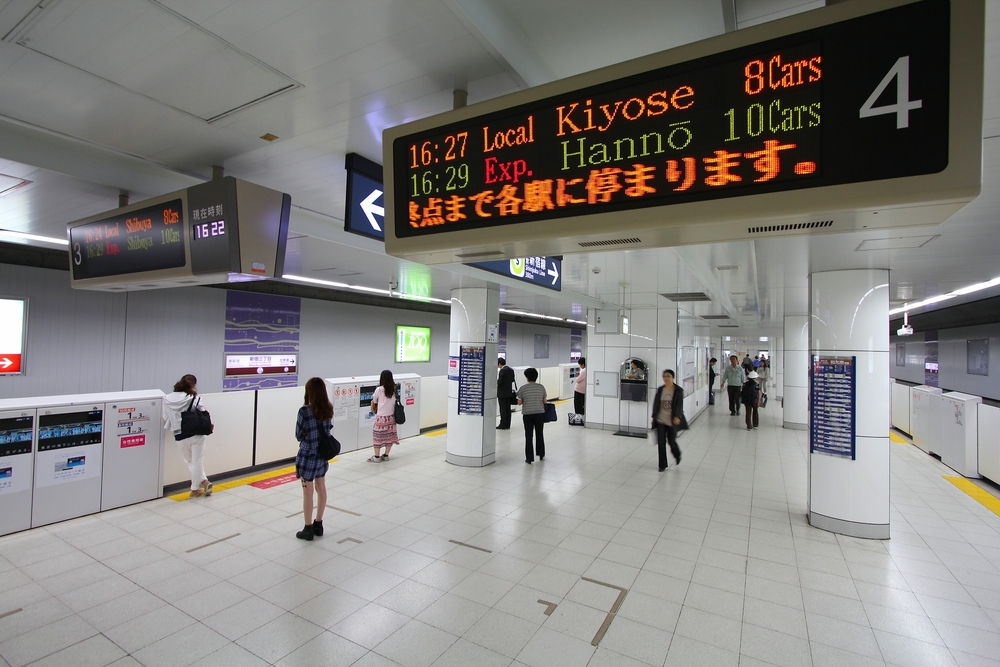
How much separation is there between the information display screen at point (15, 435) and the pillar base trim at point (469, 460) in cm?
548

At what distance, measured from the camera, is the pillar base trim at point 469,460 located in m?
8.12

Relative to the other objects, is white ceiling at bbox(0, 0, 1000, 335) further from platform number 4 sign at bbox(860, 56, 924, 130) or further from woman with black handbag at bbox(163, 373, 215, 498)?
woman with black handbag at bbox(163, 373, 215, 498)

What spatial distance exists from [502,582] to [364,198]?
11.2 feet

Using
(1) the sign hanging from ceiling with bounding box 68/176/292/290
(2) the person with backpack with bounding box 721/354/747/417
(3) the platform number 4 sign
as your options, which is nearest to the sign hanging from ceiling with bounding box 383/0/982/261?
(3) the platform number 4 sign

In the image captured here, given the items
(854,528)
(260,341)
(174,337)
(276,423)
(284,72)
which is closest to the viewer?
(284,72)

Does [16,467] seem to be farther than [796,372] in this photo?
No

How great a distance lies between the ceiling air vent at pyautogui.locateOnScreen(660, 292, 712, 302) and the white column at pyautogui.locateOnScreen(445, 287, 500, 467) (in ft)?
12.2

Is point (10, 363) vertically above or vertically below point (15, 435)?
above

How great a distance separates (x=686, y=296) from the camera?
9.64 metres

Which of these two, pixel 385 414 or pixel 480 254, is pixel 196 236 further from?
pixel 385 414

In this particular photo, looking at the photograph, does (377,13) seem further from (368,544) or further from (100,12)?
(368,544)

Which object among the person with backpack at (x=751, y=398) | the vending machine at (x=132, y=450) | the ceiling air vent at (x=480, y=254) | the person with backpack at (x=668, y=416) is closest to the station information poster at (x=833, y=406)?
the person with backpack at (x=668, y=416)

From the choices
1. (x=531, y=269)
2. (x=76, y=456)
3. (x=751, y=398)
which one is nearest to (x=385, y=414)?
(x=531, y=269)

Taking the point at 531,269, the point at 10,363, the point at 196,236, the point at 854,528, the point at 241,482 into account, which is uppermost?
the point at 531,269
